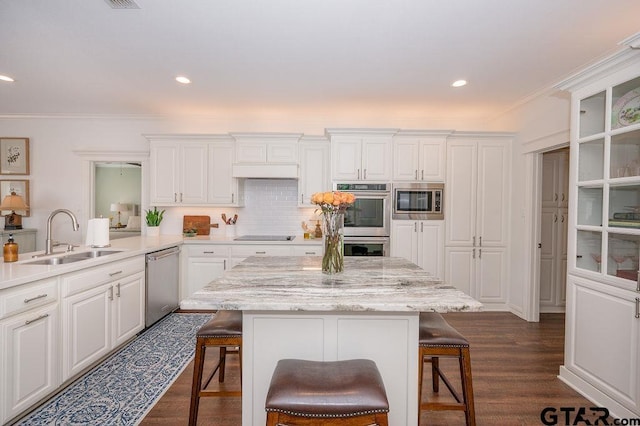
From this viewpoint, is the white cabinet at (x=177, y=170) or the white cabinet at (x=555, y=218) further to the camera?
the white cabinet at (x=177, y=170)

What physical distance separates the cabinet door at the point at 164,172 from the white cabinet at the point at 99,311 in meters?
1.39

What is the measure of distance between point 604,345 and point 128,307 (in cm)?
389

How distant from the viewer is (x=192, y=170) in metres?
4.57

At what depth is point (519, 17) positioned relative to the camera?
2287mm

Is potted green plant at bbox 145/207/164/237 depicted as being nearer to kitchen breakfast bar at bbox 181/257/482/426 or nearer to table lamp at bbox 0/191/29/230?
table lamp at bbox 0/191/29/230

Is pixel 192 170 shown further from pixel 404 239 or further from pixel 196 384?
pixel 196 384

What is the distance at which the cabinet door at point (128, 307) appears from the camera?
298 centimetres

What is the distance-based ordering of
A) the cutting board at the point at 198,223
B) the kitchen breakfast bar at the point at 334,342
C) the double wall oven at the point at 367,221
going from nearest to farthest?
the kitchen breakfast bar at the point at 334,342 < the double wall oven at the point at 367,221 < the cutting board at the point at 198,223

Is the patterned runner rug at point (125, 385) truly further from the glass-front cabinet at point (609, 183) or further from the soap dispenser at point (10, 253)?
the glass-front cabinet at point (609, 183)

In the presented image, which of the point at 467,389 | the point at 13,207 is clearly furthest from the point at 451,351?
the point at 13,207

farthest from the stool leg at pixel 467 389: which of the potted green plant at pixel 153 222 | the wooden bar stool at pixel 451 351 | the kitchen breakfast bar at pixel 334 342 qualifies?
the potted green plant at pixel 153 222

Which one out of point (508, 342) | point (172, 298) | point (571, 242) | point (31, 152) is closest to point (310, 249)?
point (172, 298)

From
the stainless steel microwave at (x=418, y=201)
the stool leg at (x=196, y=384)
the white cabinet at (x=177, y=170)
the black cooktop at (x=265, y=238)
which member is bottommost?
the stool leg at (x=196, y=384)

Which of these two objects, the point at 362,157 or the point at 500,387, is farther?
the point at 362,157
